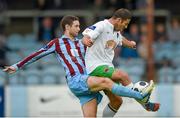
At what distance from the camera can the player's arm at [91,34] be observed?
10109 millimetres

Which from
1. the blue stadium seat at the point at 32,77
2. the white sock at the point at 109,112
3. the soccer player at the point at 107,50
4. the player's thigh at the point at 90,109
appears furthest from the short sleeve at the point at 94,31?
the blue stadium seat at the point at 32,77

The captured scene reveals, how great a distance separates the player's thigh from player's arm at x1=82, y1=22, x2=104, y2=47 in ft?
3.12

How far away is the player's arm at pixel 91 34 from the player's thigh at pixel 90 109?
0.95 metres

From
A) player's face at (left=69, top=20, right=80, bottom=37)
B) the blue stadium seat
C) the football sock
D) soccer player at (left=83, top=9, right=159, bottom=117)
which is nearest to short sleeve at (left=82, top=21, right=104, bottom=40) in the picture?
soccer player at (left=83, top=9, right=159, bottom=117)

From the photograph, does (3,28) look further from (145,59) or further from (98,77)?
(98,77)

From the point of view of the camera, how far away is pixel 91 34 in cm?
1023

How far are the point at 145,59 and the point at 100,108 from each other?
7.62ft

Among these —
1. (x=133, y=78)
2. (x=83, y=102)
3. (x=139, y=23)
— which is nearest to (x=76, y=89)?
(x=83, y=102)

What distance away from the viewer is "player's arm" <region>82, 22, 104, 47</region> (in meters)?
10.1

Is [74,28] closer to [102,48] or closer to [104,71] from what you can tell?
[102,48]

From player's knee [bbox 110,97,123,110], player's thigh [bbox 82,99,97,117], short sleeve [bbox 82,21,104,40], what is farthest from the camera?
player's knee [bbox 110,97,123,110]

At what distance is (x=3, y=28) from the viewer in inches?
842

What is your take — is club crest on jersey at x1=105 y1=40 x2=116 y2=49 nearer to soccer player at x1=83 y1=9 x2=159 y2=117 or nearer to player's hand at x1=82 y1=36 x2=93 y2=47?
soccer player at x1=83 y1=9 x2=159 y2=117

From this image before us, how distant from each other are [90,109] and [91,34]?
3.64ft
